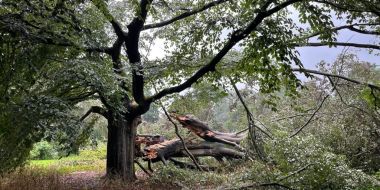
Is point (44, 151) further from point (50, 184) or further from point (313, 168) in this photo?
point (313, 168)

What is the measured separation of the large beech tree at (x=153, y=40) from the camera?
520 cm

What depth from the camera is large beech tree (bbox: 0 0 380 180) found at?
520 centimetres

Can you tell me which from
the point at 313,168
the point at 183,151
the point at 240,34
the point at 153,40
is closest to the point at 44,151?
the point at 183,151

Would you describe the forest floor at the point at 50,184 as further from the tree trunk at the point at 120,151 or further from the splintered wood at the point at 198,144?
the splintered wood at the point at 198,144

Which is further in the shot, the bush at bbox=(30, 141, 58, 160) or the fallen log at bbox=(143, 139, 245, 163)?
the bush at bbox=(30, 141, 58, 160)

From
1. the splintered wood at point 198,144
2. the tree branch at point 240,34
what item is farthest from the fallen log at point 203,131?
the tree branch at point 240,34

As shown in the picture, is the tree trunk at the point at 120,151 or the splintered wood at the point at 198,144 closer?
the tree trunk at the point at 120,151

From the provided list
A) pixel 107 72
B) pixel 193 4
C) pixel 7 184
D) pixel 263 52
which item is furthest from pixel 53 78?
pixel 193 4

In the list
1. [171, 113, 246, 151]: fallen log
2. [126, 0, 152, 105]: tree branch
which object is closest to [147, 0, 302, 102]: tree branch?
[126, 0, 152, 105]: tree branch

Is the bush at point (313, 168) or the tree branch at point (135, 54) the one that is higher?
the tree branch at point (135, 54)

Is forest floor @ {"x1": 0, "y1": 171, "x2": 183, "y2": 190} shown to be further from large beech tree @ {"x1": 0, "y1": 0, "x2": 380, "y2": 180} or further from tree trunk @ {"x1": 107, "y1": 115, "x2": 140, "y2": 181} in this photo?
large beech tree @ {"x1": 0, "y1": 0, "x2": 380, "y2": 180}

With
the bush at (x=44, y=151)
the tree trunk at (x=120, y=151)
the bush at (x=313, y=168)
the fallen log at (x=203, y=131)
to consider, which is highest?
the bush at (x=44, y=151)

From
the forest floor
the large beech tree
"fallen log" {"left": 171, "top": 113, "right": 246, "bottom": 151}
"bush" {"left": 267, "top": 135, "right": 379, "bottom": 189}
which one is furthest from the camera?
"fallen log" {"left": 171, "top": 113, "right": 246, "bottom": 151}

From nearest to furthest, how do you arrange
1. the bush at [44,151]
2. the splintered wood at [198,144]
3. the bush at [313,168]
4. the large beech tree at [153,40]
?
the large beech tree at [153,40]
the bush at [313,168]
the splintered wood at [198,144]
the bush at [44,151]
